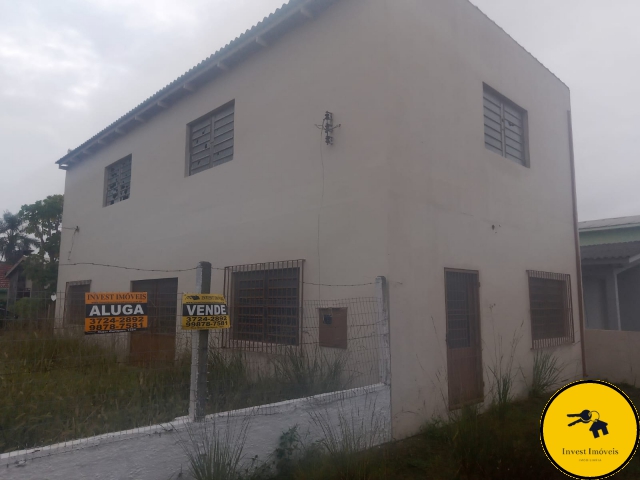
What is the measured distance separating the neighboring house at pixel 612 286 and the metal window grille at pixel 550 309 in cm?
184

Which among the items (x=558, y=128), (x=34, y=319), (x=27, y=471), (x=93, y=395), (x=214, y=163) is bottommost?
(x=27, y=471)

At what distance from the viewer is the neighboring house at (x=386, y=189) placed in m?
6.59

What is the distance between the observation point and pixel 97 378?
439 centimetres

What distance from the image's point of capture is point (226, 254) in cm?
862

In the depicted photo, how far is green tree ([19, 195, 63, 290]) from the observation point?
17.3 metres

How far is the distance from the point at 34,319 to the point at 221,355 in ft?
7.05

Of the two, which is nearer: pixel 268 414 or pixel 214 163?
pixel 268 414

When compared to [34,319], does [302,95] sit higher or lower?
higher

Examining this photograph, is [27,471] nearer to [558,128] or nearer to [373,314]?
[373,314]

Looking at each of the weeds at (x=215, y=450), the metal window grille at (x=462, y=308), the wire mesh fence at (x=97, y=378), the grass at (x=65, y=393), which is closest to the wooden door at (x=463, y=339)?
the metal window grille at (x=462, y=308)

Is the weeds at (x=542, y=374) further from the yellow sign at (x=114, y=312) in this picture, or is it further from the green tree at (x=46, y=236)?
the green tree at (x=46, y=236)

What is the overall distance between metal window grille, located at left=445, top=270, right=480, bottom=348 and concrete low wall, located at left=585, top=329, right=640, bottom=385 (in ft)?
13.5

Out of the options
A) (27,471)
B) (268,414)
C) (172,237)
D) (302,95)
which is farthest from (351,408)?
(172,237)

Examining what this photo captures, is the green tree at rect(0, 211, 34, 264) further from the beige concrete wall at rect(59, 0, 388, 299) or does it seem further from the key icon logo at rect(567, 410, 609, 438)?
the key icon logo at rect(567, 410, 609, 438)
